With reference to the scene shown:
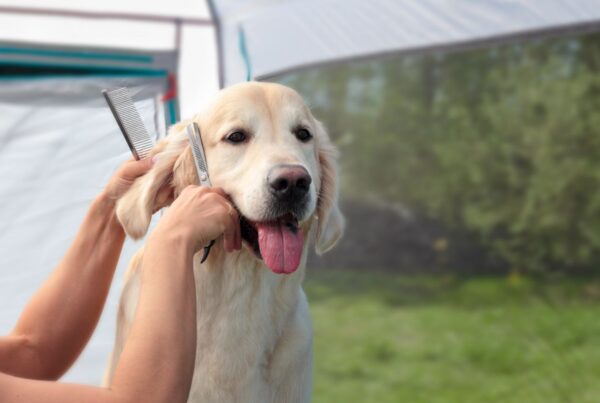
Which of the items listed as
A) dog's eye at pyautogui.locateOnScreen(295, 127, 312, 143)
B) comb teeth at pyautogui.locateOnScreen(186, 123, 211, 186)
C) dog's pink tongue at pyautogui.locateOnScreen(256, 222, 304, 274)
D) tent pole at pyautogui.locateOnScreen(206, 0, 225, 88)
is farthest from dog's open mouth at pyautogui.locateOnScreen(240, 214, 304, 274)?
tent pole at pyautogui.locateOnScreen(206, 0, 225, 88)

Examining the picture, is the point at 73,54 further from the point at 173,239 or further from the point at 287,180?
the point at 173,239

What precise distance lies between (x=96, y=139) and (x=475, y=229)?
545 cm

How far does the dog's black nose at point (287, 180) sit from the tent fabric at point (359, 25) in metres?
1.01

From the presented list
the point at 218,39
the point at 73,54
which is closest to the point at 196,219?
the point at 218,39

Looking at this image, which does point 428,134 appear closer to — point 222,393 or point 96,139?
point 96,139

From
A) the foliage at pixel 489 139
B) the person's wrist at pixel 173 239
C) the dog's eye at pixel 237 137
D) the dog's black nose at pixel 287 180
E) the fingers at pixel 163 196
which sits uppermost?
the person's wrist at pixel 173 239

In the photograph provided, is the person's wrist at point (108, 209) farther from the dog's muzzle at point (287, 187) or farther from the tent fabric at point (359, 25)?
the tent fabric at point (359, 25)

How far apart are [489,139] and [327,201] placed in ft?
19.5

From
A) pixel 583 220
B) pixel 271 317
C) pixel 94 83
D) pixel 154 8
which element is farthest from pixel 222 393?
pixel 583 220

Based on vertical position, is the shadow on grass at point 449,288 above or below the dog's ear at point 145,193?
below

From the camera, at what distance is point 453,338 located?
21.8ft

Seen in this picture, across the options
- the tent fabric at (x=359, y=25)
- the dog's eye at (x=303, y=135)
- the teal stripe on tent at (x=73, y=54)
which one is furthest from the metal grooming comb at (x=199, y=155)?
the teal stripe on tent at (x=73, y=54)

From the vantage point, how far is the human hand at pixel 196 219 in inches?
48.3

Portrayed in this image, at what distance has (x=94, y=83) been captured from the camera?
2.99 meters
